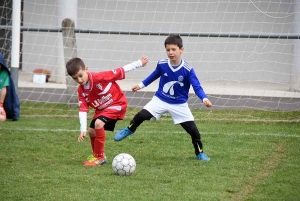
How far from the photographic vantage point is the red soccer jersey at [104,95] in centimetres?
722

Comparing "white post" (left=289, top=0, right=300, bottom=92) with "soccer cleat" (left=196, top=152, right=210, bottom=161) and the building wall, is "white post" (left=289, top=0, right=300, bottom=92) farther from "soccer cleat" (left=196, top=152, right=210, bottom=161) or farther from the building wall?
"soccer cleat" (left=196, top=152, right=210, bottom=161)

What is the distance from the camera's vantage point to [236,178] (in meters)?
6.41

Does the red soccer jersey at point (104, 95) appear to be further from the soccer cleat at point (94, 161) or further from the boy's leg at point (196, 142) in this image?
the boy's leg at point (196, 142)

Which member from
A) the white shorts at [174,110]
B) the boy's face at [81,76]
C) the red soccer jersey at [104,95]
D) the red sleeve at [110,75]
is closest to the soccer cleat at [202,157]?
the white shorts at [174,110]

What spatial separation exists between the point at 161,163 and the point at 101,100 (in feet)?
3.18

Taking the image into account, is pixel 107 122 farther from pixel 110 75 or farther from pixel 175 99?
pixel 175 99

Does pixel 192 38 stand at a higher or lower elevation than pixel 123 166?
higher

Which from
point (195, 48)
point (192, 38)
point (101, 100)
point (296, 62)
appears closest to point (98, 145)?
point (101, 100)

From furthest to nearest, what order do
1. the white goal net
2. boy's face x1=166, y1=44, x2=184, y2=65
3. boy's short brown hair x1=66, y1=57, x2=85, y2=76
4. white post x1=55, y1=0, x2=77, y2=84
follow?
white post x1=55, y1=0, x2=77, y2=84 → the white goal net → boy's face x1=166, y1=44, x2=184, y2=65 → boy's short brown hair x1=66, y1=57, x2=85, y2=76

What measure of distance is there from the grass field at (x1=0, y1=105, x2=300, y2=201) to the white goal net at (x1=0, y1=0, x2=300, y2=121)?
1589 millimetres

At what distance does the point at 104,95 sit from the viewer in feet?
24.0

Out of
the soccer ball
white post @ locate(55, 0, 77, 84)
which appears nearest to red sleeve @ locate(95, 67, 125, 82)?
the soccer ball

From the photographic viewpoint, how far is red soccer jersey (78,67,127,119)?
7.22m

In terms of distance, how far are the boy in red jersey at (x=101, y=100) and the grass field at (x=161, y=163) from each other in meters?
0.25
